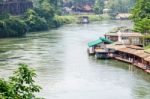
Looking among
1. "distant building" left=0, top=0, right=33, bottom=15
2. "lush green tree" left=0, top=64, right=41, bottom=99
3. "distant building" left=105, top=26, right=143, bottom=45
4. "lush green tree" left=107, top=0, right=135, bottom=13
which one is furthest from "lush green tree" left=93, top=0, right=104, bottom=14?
"lush green tree" left=0, top=64, right=41, bottom=99

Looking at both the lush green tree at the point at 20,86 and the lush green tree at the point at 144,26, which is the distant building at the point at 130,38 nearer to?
the lush green tree at the point at 144,26

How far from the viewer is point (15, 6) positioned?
58438 mm

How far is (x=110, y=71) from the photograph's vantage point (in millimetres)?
26578

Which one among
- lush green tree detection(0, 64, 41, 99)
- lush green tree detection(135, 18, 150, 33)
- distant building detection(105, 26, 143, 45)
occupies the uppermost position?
lush green tree detection(0, 64, 41, 99)

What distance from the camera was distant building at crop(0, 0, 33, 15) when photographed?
55.6m

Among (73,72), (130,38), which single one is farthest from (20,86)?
(130,38)

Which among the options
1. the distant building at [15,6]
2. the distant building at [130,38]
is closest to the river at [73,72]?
the distant building at [130,38]

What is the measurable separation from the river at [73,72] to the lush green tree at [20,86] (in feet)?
33.8

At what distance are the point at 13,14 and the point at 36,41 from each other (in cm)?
1716

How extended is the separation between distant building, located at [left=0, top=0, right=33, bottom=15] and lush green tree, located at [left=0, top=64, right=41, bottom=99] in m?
44.8

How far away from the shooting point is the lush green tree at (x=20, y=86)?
958 cm

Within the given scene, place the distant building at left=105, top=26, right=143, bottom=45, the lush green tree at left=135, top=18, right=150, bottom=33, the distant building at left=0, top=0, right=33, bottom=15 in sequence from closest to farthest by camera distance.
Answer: the lush green tree at left=135, top=18, right=150, bottom=33
the distant building at left=105, top=26, right=143, bottom=45
the distant building at left=0, top=0, right=33, bottom=15

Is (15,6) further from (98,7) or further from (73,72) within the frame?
(73,72)

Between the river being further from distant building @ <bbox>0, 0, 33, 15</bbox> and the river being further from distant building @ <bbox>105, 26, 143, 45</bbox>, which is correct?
distant building @ <bbox>0, 0, 33, 15</bbox>
